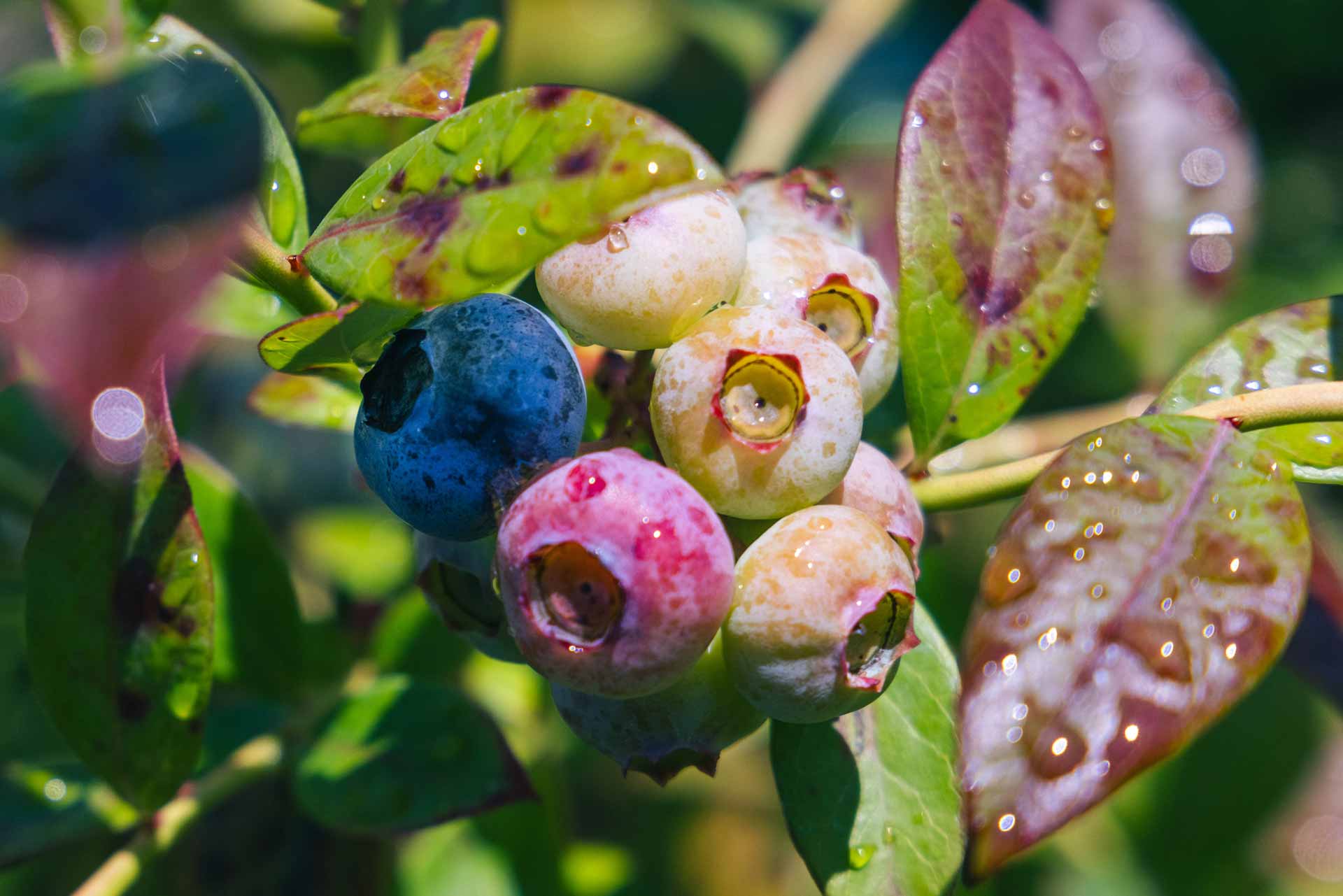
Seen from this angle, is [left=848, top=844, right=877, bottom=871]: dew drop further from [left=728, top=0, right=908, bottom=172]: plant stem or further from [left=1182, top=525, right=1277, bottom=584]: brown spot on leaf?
[left=728, top=0, right=908, bottom=172]: plant stem

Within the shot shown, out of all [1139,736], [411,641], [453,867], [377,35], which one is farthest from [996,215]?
[453,867]

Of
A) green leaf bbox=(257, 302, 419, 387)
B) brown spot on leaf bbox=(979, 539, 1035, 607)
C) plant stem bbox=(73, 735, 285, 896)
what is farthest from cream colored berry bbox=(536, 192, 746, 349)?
plant stem bbox=(73, 735, 285, 896)

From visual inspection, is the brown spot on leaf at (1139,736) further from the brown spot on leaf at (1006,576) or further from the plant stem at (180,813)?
the plant stem at (180,813)

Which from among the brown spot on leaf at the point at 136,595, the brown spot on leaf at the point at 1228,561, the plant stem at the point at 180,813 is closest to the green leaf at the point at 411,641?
the plant stem at the point at 180,813

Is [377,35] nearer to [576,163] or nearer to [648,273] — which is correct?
[648,273]

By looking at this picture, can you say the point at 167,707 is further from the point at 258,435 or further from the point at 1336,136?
the point at 1336,136
